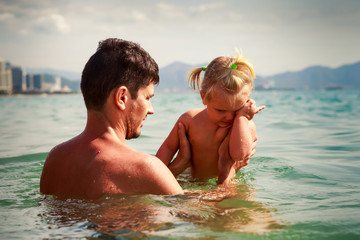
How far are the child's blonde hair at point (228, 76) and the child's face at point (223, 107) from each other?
0.17 ft

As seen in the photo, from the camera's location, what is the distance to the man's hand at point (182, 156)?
12.8 feet

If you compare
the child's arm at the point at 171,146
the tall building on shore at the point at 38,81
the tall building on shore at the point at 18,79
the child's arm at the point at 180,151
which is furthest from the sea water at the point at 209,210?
the tall building on shore at the point at 38,81

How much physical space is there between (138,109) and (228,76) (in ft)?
4.30

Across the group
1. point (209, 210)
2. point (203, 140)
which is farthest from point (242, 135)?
point (209, 210)

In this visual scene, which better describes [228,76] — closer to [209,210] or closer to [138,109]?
[138,109]

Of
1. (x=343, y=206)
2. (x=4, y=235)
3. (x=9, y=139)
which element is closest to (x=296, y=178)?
(x=343, y=206)

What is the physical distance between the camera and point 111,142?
2377 mm

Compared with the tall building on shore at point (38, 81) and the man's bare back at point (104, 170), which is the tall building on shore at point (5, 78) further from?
the man's bare back at point (104, 170)

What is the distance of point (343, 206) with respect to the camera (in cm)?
288

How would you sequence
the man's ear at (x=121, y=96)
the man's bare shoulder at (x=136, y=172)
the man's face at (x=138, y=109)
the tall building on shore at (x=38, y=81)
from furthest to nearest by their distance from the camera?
the tall building on shore at (x=38, y=81), the man's face at (x=138, y=109), the man's ear at (x=121, y=96), the man's bare shoulder at (x=136, y=172)

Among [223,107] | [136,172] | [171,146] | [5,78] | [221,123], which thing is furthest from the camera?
[5,78]

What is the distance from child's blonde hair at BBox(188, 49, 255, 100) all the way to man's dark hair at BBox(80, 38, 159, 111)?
1252 mm

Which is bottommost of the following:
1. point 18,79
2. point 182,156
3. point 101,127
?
point 182,156

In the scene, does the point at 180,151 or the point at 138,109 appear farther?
the point at 180,151
